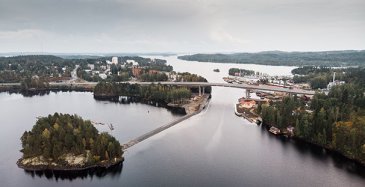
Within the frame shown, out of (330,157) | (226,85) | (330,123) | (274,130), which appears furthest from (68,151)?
(226,85)

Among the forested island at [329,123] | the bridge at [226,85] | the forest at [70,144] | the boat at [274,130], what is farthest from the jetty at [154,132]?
the bridge at [226,85]

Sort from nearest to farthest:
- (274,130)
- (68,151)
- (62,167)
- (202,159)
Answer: (62,167)
(68,151)
(202,159)
(274,130)

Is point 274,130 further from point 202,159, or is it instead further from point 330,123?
point 202,159

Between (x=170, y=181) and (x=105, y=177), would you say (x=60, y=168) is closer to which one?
(x=105, y=177)

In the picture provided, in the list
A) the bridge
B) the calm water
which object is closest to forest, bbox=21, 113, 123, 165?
the calm water

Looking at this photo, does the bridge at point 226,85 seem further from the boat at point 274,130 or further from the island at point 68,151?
the island at point 68,151
